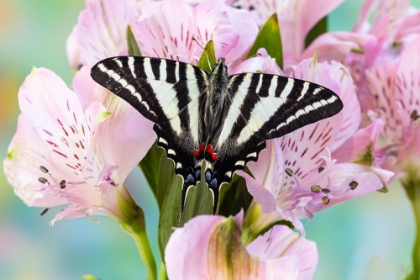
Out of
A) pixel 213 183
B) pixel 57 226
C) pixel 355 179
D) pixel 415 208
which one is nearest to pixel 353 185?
pixel 355 179

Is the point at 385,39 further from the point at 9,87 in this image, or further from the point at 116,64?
the point at 9,87

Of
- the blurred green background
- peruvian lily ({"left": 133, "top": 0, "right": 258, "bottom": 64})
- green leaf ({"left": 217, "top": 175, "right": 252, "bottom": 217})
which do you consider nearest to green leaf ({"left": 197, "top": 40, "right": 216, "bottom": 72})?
peruvian lily ({"left": 133, "top": 0, "right": 258, "bottom": 64})

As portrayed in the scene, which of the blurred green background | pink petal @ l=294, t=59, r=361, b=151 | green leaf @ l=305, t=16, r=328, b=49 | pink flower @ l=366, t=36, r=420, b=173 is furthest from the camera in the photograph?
the blurred green background

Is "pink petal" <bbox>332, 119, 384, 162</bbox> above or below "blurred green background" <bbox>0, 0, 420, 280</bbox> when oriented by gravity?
above

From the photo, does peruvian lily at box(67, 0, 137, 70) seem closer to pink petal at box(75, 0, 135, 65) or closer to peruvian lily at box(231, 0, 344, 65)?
pink petal at box(75, 0, 135, 65)

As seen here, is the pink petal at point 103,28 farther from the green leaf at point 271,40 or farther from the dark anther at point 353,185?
the dark anther at point 353,185

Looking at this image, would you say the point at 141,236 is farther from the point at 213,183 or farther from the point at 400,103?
the point at 400,103

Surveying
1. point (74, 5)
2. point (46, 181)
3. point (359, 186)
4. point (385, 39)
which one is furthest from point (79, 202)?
point (74, 5)
